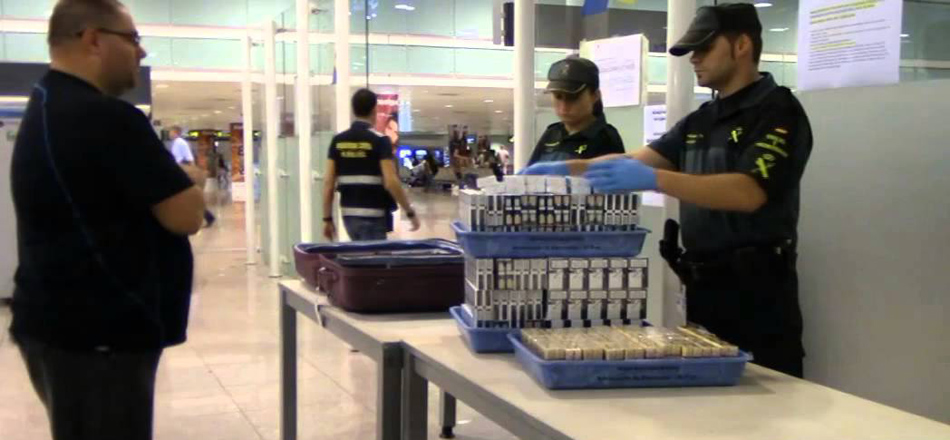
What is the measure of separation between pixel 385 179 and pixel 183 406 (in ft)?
5.28

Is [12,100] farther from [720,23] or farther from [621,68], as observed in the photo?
[720,23]

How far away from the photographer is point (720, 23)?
2.05 meters

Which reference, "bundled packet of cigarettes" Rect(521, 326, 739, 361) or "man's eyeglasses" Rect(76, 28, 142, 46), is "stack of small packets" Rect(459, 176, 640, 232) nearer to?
"bundled packet of cigarettes" Rect(521, 326, 739, 361)

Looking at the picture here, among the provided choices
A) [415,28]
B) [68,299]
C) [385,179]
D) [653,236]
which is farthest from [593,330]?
[415,28]

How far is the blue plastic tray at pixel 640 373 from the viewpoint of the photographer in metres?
1.54

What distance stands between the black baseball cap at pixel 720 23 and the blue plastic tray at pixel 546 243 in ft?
1.73

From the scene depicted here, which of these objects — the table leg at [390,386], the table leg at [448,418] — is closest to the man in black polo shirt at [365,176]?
Result: the table leg at [448,418]

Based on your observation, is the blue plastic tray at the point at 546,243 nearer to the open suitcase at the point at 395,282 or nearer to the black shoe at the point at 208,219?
the open suitcase at the point at 395,282

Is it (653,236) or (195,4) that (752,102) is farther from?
(195,4)

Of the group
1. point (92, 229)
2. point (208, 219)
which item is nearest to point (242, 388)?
point (208, 219)

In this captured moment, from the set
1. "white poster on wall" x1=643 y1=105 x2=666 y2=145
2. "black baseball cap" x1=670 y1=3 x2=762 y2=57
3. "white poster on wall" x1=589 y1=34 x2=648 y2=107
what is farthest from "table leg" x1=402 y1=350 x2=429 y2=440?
"white poster on wall" x1=589 y1=34 x2=648 y2=107

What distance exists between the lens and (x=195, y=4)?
43.5ft

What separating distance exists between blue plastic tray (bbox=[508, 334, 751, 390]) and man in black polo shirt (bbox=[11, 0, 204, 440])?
807 millimetres

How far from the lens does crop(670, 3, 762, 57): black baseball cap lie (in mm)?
2057
